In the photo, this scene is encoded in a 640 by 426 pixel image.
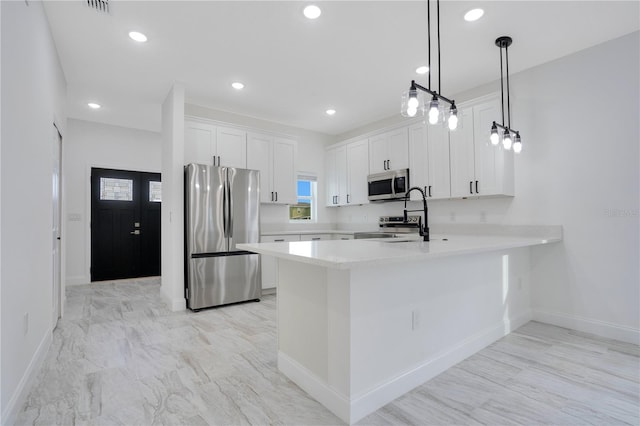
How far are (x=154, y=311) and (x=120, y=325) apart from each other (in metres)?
0.53

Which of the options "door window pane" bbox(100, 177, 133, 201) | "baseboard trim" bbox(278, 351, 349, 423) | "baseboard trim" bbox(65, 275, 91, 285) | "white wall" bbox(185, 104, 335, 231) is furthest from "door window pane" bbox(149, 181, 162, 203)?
"baseboard trim" bbox(278, 351, 349, 423)

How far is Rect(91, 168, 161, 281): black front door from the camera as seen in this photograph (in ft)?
19.1

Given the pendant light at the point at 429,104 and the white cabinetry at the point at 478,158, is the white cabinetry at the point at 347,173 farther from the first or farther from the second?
the pendant light at the point at 429,104

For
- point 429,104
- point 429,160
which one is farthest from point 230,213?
point 429,104

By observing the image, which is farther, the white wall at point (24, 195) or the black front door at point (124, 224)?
the black front door at point (124, 224)

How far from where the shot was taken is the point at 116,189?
6.00 m

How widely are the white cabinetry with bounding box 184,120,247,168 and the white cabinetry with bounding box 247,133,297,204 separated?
0.46ft

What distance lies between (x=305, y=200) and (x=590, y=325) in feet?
14.2

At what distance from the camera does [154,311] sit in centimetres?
396

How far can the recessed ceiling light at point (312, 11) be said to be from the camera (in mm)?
2574

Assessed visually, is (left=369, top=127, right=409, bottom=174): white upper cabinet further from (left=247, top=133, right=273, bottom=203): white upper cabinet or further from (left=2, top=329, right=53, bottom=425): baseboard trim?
(left=2, top=329, right=53, bottom=425): baseboard trim

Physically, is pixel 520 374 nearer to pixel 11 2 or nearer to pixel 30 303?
pixel 30 303

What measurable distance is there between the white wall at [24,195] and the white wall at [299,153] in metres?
2.26

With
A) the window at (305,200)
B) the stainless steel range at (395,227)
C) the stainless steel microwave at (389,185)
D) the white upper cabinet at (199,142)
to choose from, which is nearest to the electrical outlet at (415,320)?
the stainless steel range at (395,227)
